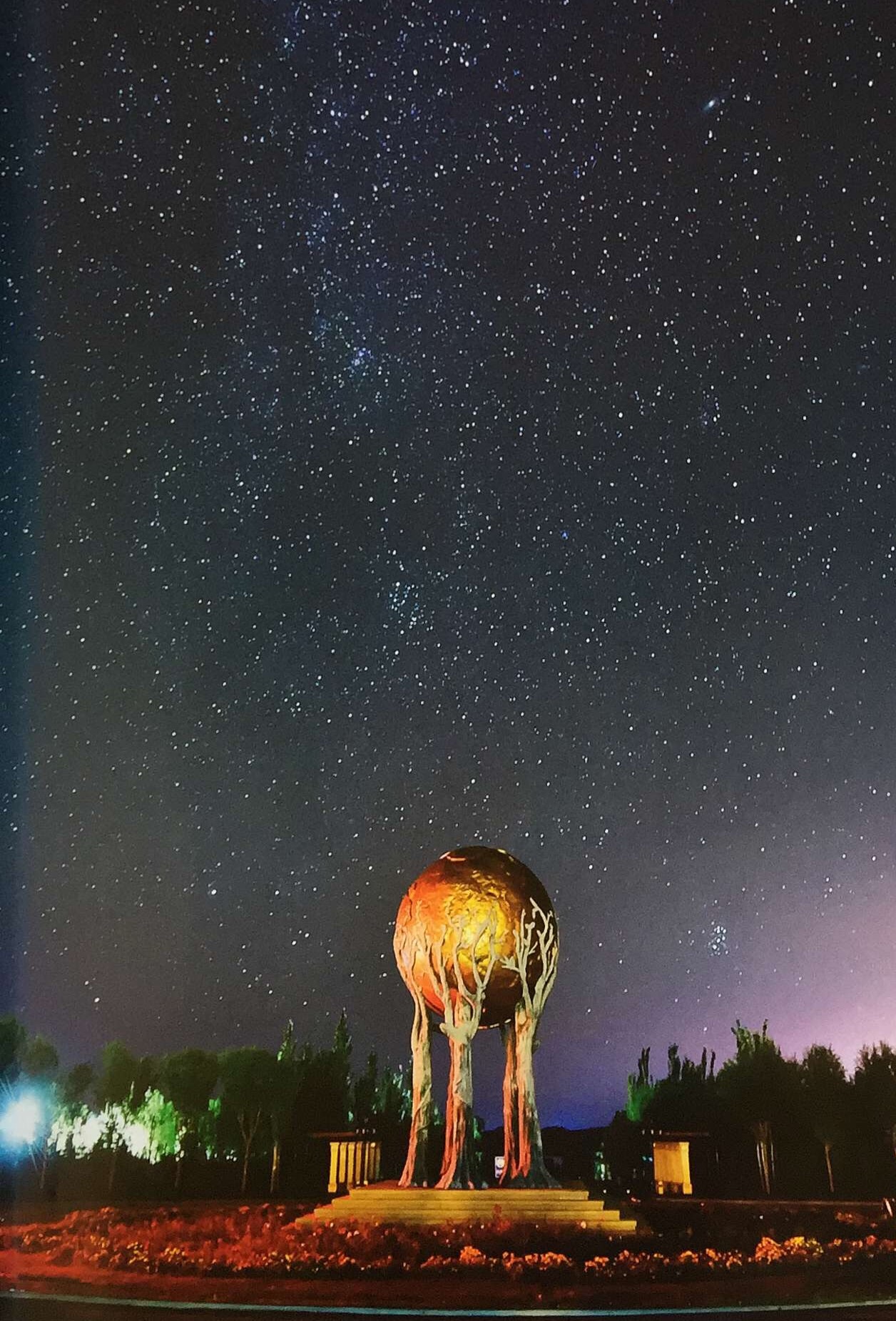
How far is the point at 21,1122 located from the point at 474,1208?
29.4 meters

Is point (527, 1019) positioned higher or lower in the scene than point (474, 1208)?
higher

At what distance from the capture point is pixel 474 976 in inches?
764

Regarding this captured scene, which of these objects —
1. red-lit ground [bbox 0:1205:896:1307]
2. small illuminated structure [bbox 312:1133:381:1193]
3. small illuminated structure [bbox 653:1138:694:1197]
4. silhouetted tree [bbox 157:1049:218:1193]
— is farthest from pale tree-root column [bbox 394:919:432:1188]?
silhouetted tree [bbox 157:1049:218:1193]

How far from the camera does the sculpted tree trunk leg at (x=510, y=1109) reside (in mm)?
18828

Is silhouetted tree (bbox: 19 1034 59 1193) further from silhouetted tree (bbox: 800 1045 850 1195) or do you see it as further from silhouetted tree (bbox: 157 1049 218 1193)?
silhouetted tree (bbox: 800 1045 850 1195)

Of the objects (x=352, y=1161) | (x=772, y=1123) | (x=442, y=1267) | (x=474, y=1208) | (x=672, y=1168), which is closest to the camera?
(x=442, y=1267)

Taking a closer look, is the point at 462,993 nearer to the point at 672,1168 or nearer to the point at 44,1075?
the point at 672,1168

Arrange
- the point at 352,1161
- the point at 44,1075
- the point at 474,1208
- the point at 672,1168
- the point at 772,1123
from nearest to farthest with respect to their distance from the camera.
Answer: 1. the point at 474,1208
2. the point at 352,1161
3. the point at 672,1168
4. the point at 772,1123
5. the point at 44,1075

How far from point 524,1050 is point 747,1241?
227 inches

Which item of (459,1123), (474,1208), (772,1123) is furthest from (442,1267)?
(772,1123)

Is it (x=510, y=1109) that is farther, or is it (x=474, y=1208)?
(x=510, y=1109)

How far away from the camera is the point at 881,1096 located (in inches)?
1533

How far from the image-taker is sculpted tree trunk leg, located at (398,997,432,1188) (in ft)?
62.1

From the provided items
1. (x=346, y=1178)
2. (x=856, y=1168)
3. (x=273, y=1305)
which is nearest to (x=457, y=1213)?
(x=273, y=1305)
